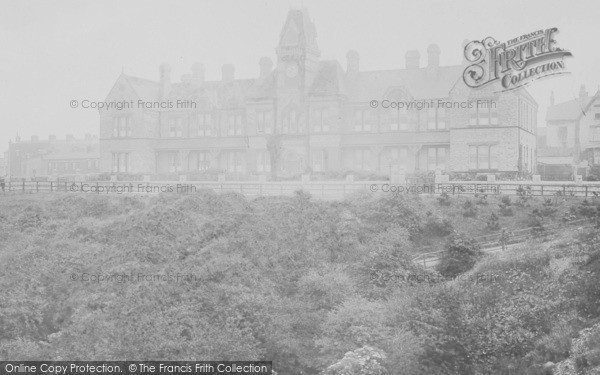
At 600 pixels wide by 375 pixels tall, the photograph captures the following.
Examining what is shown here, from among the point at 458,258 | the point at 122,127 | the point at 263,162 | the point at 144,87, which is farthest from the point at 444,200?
the point at 144,87

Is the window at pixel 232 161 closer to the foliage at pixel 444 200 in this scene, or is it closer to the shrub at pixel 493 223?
the foliage at pixel 444 200

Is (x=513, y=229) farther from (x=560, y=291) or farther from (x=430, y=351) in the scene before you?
(x=430, y=351)

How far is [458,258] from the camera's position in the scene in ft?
93.5

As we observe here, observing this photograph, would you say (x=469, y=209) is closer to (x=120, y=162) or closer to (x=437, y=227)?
(x=437, y=227)

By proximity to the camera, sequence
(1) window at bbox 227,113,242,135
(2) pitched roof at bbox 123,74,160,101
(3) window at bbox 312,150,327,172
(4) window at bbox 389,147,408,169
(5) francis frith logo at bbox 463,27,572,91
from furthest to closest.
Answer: (2) pitched roof at bbox 123,74,160,101, (1) window at bbox 227,113,242,135, (3) window at bbox 312,150,327,172, (4) window at bbox 389,147,408,169, (5) francis frith logo at bbox 463,27,572,91

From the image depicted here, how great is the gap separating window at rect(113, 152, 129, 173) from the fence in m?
16.1

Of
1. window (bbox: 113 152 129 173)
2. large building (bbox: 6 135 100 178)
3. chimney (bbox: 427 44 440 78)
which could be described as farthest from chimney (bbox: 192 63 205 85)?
large building (bbox: 6 135 100 178)

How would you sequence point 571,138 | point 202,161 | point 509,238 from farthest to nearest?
point 571,138 → point 202,161 → point 509,238

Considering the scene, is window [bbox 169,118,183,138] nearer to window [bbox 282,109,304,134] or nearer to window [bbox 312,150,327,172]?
window [bbox 282,109,304,134]

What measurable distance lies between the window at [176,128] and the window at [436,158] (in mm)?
25523

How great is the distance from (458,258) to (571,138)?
2176 inches

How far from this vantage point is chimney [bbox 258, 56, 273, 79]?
60.3 meters

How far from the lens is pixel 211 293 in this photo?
2647cm

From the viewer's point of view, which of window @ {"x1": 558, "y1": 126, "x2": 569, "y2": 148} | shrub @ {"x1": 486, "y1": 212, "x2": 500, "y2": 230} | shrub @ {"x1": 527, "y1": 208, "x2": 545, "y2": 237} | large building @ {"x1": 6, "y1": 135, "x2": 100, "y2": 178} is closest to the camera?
shrub @ {"x1": 527, "y1": 208, "x2": 545, "y2": 237}
